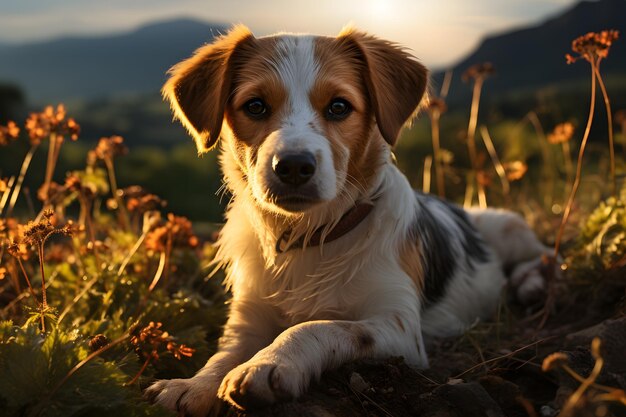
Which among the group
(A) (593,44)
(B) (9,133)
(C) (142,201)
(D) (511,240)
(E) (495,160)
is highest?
(A) (593,44)

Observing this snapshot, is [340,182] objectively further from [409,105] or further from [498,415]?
[498,415]

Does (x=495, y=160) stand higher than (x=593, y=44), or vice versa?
(x=593, y=44)

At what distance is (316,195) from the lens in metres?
3.41

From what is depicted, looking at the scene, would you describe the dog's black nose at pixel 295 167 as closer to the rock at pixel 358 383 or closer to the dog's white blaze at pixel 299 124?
the dog's white blaze at pixel 299 124

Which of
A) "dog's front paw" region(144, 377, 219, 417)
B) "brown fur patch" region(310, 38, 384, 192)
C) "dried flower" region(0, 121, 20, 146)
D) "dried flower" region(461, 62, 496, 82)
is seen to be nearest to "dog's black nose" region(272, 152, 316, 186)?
"brown fur patch" region(310, 38, 384, 192)

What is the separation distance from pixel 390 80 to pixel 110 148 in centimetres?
215

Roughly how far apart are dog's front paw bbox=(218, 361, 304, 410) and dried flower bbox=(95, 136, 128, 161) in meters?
2.66

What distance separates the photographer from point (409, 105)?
4.08m

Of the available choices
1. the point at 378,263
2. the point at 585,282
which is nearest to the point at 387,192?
the point at 378,263

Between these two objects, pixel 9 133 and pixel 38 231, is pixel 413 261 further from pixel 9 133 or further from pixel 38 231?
pixel 9 133

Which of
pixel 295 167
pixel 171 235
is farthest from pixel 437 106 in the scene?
pixel 295 167

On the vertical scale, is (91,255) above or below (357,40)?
below

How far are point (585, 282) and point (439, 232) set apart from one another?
957 mm

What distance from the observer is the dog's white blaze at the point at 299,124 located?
3354 millimetres
